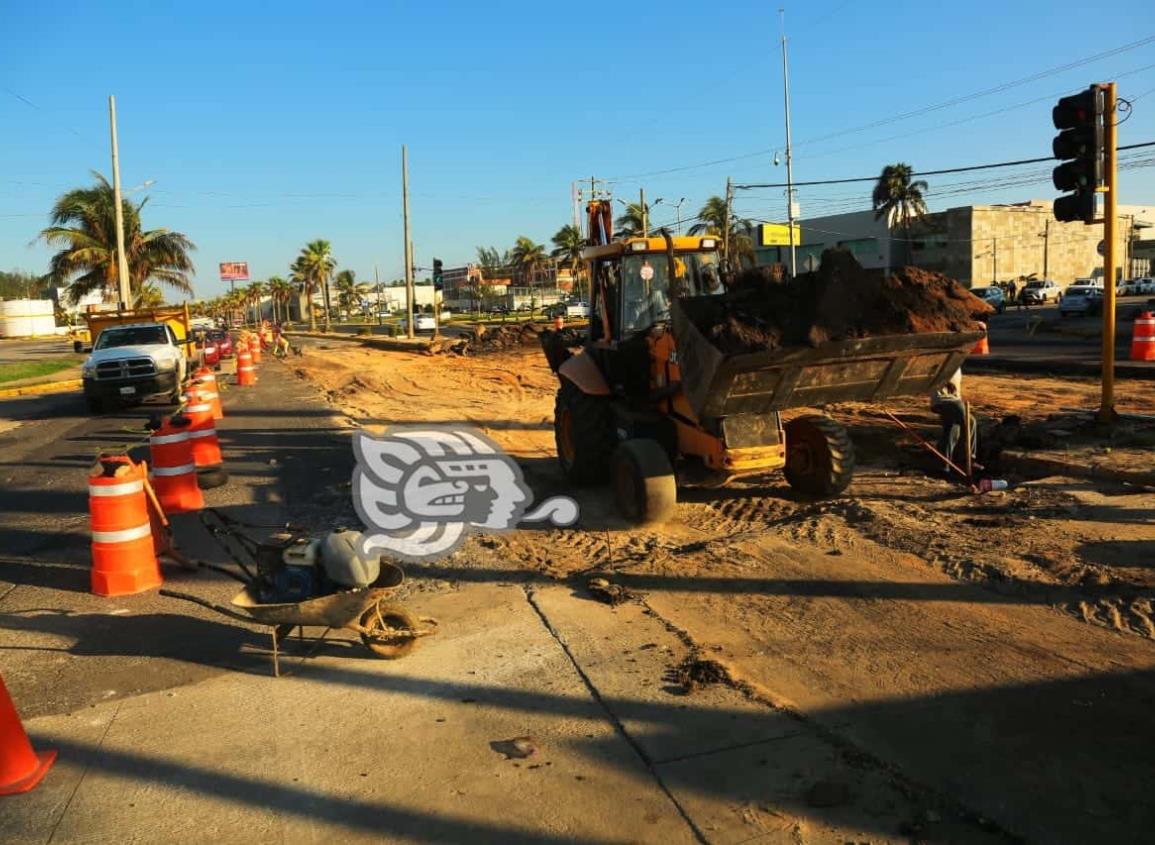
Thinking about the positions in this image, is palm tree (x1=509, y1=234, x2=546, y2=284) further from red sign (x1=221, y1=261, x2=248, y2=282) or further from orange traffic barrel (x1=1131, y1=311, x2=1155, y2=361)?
orange traffic barrel (x1=1131, y1=311, x2=1155, y2=361)

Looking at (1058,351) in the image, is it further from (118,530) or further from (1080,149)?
(118,530)

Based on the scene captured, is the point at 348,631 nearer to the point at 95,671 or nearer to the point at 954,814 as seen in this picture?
the point at 95,671

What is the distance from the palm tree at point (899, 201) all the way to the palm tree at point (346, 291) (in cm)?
9071

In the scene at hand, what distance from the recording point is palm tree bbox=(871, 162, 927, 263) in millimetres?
74062

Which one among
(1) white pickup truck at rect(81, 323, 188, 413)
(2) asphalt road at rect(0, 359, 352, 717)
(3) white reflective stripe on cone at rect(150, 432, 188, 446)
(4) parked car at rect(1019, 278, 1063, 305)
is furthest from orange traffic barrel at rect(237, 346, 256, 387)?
(4) parked car at rect(1019, 278, 1063, 305)

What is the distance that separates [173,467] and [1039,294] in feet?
197

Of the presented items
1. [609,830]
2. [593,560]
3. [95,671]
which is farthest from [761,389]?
[95,671]

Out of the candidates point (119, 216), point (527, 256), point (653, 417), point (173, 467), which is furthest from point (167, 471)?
point (527, 256)

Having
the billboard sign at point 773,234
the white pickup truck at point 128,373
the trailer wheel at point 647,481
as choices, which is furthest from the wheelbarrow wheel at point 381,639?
the billboard sign at point 773,234

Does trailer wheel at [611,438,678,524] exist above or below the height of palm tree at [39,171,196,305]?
below

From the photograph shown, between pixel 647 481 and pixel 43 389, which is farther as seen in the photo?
pixel 43 389

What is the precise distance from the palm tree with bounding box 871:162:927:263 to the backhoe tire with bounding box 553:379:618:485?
232ft

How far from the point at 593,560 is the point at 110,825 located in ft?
12.8

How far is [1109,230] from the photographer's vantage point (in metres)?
10.1
